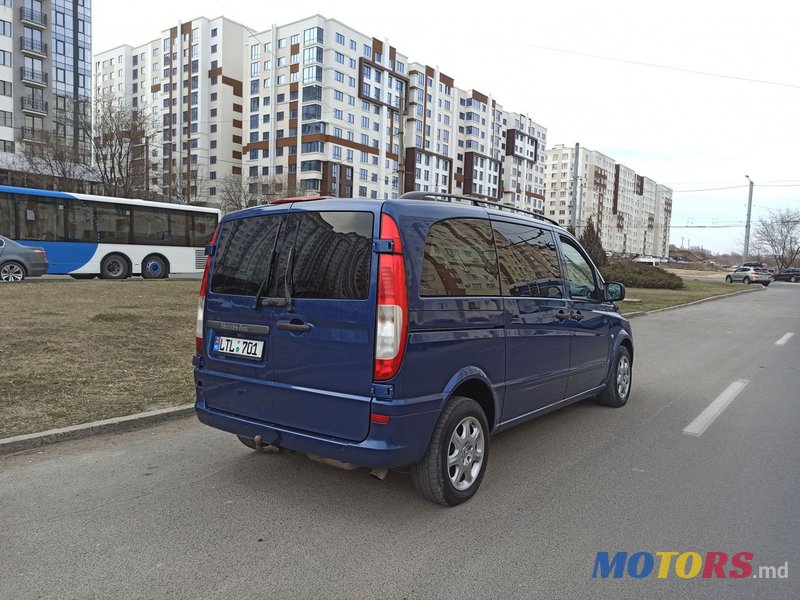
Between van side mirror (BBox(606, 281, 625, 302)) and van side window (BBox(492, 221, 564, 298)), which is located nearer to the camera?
van side window (BBox(492, 221, 564, 298))

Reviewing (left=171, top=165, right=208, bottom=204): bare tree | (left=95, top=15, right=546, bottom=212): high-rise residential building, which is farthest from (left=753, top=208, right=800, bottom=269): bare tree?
(left=171, top=165, right=208, bottom=204): bare tree

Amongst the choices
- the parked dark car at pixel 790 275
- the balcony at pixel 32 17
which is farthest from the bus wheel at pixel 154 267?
the parked dark car at pixel 790 275

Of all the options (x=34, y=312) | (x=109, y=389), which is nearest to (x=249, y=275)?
(x=109, y=389)

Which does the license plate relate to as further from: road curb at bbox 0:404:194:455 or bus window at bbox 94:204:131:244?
bus window at bbox 94:204:131:244

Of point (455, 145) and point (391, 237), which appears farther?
point (455, 145)

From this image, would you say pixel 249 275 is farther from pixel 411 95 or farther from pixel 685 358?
pixel 411 95

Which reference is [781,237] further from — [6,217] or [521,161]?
[6,217]

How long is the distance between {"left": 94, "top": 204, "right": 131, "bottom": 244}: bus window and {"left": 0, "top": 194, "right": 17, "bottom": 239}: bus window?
2495mm

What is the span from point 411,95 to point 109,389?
8690 centimetres

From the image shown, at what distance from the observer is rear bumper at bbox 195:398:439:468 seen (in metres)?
3.25

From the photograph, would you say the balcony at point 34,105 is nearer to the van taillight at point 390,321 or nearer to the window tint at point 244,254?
the window tint at point 244,254

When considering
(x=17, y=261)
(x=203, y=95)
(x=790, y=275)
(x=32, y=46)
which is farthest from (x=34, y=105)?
(x=790, y=275)

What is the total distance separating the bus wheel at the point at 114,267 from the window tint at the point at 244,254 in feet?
59.8

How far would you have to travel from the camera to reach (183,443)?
15.7 feet
